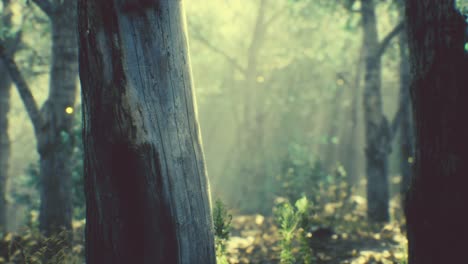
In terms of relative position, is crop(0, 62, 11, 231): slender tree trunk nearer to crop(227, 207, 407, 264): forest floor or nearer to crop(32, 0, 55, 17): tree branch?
crop(32, 0, 55, 17): tree branch

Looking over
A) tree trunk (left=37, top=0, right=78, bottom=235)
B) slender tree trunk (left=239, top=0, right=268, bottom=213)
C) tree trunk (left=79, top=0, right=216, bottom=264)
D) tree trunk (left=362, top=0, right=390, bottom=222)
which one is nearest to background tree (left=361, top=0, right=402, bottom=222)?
tree trunk (left=362, top=0, right=390, bottom=222)

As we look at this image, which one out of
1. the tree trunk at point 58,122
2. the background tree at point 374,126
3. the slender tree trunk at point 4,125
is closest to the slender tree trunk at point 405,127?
the background tree at point 374,126

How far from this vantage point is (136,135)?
213 cm

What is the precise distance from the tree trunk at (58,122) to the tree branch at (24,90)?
0.11m

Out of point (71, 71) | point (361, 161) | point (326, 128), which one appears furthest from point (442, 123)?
point (361, 161)

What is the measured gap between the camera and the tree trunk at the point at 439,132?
2.74m

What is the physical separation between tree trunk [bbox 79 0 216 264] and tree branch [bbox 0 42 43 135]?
4459mm

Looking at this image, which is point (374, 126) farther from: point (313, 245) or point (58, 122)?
point (58, 122)

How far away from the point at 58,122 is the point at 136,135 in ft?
15.6

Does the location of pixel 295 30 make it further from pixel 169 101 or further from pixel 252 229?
pixel 169 101

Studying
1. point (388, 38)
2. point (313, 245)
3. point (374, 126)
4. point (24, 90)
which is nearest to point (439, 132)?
point (313, 245)

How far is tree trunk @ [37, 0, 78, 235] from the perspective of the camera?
20.0 feet

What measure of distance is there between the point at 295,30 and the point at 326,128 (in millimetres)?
11048

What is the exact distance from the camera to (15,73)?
19.2 feet
